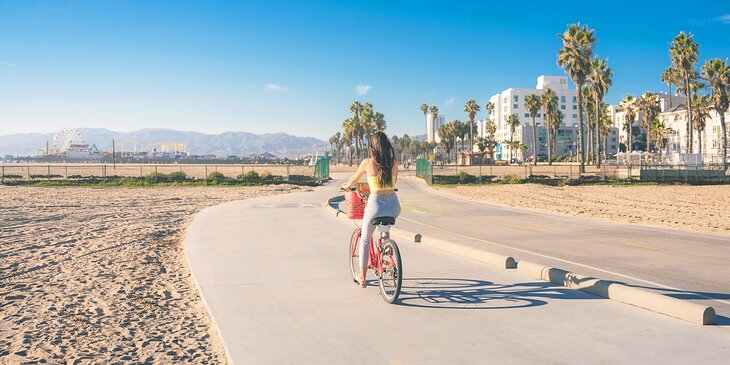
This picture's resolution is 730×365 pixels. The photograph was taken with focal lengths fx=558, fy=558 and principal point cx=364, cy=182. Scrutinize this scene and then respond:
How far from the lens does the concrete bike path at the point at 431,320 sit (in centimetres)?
493

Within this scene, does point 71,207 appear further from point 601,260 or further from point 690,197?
point 690,197

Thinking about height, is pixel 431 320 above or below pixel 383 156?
below

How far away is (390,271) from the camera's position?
22.0ft

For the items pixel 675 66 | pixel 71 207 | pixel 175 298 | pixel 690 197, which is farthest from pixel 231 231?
pixel 675 66

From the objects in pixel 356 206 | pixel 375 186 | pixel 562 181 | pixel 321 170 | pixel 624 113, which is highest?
pixel 624 113

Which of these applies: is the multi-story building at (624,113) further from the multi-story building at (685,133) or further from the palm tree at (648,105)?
the palm tree at (648,105)

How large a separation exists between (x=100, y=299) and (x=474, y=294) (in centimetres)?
501

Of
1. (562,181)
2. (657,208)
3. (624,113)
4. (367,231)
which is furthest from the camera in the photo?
(624,113)

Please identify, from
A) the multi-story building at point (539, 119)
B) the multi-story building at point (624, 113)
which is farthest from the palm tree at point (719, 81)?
the multi-story building at point (539, 119)

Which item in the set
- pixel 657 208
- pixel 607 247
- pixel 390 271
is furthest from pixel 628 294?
pixel 657 208

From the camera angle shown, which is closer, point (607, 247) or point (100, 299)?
point (100, 299)

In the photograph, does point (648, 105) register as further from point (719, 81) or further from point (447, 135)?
point (447, 135)

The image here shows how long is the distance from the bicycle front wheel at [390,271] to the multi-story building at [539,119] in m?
149

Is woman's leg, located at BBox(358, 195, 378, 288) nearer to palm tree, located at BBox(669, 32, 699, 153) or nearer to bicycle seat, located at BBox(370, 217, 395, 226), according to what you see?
bicycle seat, located at BBox(370, 217, 395, 226)
